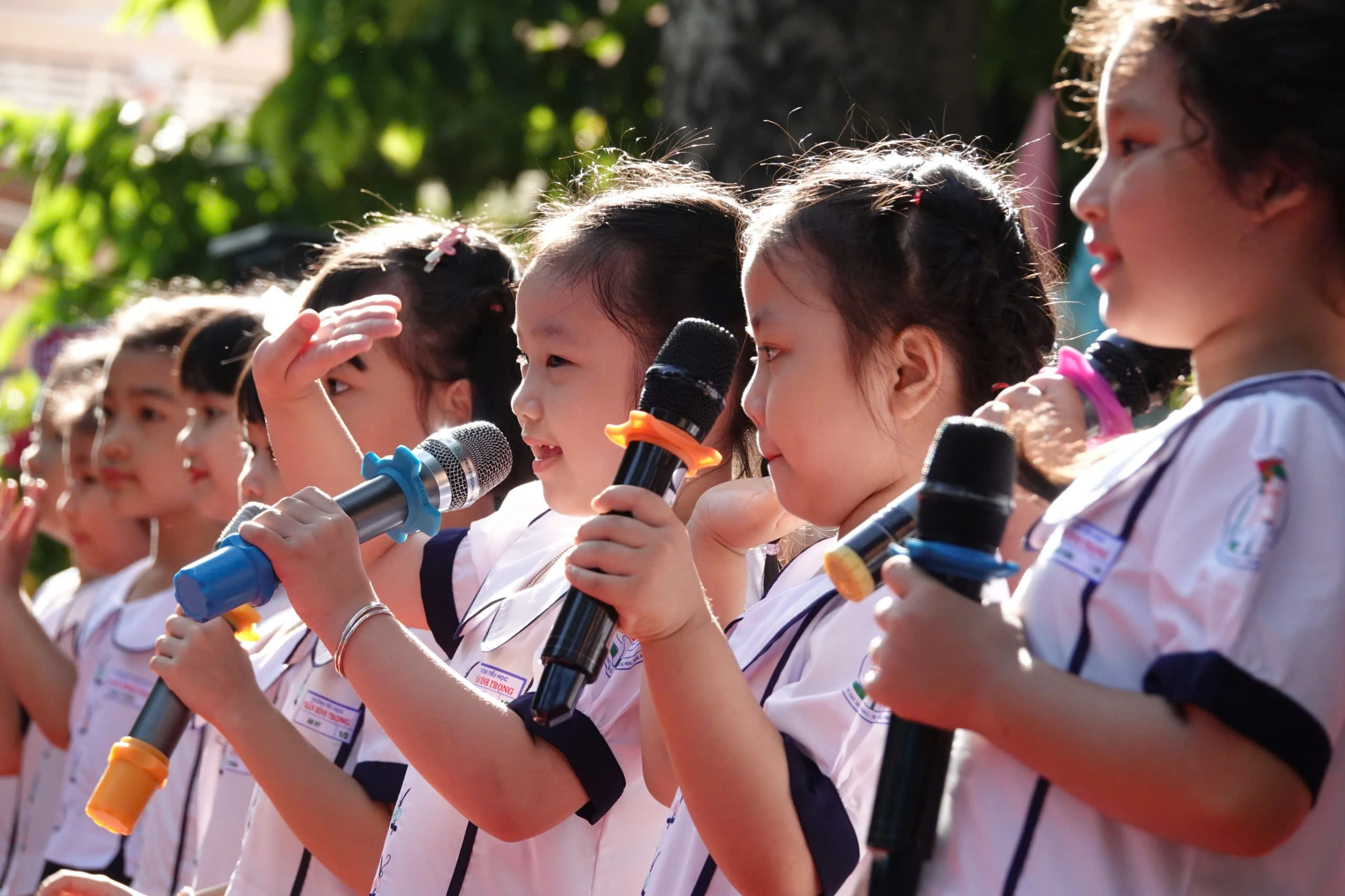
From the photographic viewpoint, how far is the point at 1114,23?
4.52 feet

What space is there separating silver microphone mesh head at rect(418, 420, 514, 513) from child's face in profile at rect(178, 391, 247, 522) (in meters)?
1.47

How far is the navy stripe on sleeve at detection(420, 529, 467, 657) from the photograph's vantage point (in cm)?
240

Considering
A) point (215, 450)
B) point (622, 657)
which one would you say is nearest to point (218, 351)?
point (215, 450)

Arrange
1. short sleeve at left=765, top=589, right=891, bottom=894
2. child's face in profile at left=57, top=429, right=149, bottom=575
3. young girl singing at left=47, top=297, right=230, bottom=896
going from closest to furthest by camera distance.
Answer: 1. short sleeve at left=765, top=589, right=891, bottom=894
2. young girl singing at left=47, top=297, right=230, bottom=896
3. child's face in profile at left=57, top=429, right=149, bottom=575

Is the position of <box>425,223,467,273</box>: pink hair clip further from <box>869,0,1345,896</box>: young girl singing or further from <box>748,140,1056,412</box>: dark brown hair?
<box>869,0,1345,896</box>: young girl singing

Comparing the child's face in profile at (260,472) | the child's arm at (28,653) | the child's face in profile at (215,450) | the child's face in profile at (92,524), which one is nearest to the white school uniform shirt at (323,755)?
the child's face in profile at (260,472)

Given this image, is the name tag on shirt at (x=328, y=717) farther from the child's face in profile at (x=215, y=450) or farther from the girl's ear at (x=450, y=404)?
the child's face in profile at (x=215, y=450)

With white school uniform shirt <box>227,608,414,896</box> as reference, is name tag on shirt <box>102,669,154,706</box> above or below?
below

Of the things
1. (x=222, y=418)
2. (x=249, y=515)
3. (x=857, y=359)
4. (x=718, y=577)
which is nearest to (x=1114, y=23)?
(x=857, y=359)

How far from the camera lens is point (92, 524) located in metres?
4.50

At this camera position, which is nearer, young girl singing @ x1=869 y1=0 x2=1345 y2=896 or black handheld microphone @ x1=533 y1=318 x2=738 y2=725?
young girl singing @ x1=869 y1=0 x2=1345 y2=896

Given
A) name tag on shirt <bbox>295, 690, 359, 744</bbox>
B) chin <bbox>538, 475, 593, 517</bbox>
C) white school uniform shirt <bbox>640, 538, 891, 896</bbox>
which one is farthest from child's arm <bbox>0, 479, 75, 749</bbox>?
white school uniform shirt <bbox>640, 538, 891, 896</bbox>

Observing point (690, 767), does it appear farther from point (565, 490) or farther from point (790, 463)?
point (565, 490)

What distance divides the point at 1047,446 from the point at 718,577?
711mm
